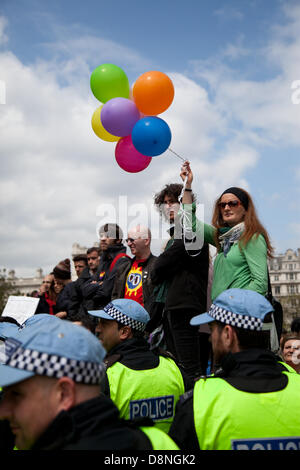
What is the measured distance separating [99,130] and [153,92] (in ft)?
2.86

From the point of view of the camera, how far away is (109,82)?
555cm

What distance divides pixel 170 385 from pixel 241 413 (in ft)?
3.85

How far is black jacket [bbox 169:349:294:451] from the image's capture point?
245cm

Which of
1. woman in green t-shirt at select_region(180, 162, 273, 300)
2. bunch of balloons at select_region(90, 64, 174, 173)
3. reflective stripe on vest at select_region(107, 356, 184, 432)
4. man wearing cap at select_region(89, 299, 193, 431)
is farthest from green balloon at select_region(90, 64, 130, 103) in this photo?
reflective stripe on vest at select_region(107, 356, 184, 432)

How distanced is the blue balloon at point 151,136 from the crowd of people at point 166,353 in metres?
0.40

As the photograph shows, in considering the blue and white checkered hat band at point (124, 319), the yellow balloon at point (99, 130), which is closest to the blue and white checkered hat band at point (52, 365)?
the blue and white checkered hat band at point (124, 319)

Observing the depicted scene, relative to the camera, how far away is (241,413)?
8.00 ft

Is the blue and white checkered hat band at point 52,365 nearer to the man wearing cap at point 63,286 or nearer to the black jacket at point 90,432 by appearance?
the black jacket at point 90,432


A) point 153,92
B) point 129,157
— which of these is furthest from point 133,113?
point 129,157

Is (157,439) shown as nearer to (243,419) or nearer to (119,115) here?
(243,419)

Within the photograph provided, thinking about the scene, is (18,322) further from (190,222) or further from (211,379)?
(211,379)

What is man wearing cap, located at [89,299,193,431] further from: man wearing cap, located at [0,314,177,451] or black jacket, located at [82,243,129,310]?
black jacket, located at [82,243,129,310]

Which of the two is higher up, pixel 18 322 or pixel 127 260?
pixel 127 260
